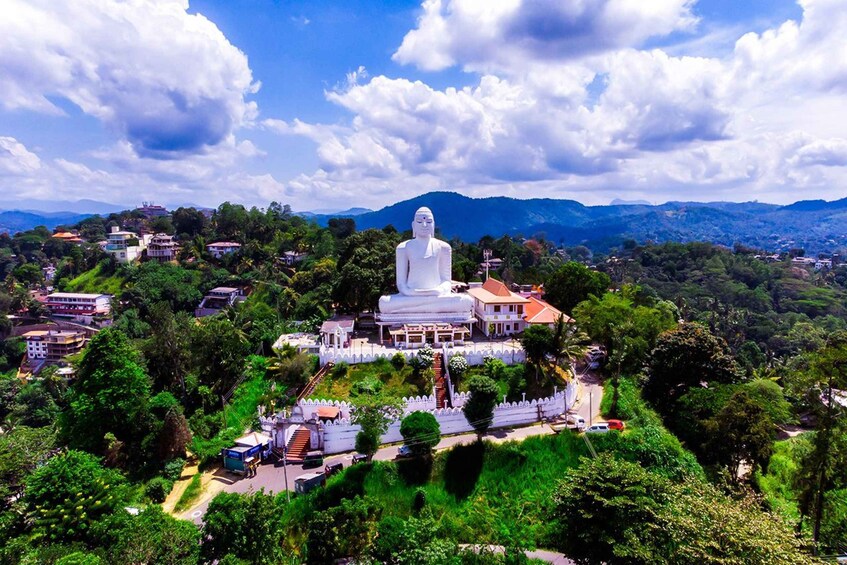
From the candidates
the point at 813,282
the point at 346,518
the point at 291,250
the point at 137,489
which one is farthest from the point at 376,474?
the point at 813,282

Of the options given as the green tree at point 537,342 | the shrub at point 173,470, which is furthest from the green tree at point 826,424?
the shrub at point 173,470

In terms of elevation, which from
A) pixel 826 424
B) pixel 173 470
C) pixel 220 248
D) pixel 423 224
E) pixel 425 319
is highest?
pixel 423 224

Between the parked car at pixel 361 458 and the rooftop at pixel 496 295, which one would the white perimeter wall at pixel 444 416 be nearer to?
the parked car at pixel 361 458

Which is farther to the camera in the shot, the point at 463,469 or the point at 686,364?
the point at 686,364

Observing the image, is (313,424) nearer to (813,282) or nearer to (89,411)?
(89,411)

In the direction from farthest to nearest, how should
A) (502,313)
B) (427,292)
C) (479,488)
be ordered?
(427,292), (502,313), (479,488)

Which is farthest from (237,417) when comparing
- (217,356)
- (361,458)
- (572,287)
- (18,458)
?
(572,287)

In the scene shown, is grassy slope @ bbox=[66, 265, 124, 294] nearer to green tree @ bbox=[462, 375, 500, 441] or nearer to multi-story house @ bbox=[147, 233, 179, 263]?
multi-story house @ bbox=[147, 233, 179, 263]

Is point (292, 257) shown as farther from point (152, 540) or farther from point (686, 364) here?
point (152, 540)
